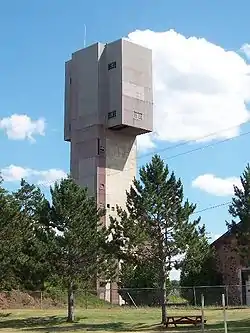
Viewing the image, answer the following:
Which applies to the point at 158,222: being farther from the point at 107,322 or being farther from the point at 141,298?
the point at 141,298

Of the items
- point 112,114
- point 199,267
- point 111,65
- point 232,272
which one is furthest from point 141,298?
point 111,65

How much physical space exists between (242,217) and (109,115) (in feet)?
123

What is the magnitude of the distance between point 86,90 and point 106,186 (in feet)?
43.3

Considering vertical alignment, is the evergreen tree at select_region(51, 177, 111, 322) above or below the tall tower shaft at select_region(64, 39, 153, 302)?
below

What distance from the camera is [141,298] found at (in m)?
55.3

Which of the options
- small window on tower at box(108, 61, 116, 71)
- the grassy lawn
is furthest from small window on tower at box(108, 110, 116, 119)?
the grassy lawn

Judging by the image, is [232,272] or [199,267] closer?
[199,267]

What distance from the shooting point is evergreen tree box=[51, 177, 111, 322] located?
39.9 metres

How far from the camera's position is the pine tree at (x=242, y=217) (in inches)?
1654

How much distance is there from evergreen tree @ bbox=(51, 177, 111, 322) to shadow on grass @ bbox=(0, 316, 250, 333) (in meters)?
1.96

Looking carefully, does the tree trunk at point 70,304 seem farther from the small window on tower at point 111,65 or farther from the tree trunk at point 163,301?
the small window on tower at point 111,65

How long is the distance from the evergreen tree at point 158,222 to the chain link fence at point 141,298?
11.8m

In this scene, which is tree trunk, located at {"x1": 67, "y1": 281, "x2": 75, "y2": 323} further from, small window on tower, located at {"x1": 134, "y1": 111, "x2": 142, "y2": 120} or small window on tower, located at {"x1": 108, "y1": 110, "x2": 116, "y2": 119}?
small window on tower, located at {"x1": 134, "y1": 111, "x2": 142, "y2": 120}

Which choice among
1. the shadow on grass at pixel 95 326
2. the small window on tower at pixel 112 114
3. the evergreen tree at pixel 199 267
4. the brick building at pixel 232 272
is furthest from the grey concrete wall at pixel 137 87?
the shadow on grass at pixel 95 326
